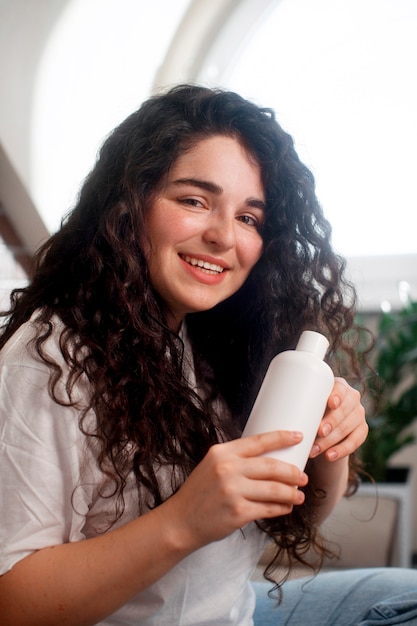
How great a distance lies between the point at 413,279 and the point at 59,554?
1714 mm

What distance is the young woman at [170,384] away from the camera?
701 millimetres

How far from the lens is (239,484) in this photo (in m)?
0.65

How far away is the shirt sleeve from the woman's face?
8.5 inches

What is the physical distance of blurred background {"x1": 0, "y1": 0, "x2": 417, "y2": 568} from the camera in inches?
76.7

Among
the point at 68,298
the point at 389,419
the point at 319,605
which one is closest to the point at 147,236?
the point at 68,298

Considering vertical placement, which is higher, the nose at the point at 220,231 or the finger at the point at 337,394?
the nose at the point at 220,231

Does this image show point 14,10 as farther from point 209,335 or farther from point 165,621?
point 165,621

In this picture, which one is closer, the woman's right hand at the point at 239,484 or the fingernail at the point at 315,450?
the woman's right hand at the point at 239,484

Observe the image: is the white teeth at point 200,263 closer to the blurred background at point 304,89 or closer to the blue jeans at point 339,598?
the blue jeans at point 339,598

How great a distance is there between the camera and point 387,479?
1.99 metres

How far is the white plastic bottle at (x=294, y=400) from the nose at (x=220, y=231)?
23 centimetres

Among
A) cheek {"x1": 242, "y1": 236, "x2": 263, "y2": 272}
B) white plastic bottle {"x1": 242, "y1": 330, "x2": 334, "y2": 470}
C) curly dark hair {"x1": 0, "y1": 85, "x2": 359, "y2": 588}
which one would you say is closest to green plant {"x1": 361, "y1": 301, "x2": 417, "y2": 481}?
curly dark hair {"x1": 0, "y1": 85, "x2": 359, "y2": 588}

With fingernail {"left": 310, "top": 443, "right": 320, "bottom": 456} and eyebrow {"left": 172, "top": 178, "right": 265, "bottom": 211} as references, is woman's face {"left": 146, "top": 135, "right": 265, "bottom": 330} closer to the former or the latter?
eyebrow {"left": 172, "top": 178, "right": 265, "bottom": 211}

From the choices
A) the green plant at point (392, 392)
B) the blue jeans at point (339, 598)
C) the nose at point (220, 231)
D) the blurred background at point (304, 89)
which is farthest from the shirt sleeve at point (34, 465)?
the green plant at point (392, 392)
